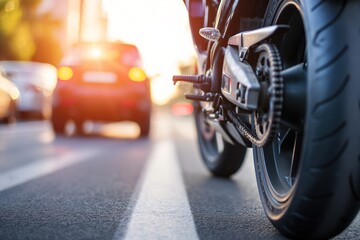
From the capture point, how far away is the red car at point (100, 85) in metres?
10.3

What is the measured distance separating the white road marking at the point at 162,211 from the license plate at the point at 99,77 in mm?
5214

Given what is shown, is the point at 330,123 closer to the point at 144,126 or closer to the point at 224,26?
the point at 224,26

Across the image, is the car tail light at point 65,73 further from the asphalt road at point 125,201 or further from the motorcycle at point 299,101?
the motorcycle at point 299,101

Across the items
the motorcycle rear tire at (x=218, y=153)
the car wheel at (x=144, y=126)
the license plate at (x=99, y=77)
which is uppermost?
the license plate at (x=99, y=77)

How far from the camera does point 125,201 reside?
3.49 m

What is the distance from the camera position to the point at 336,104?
6.82 ft

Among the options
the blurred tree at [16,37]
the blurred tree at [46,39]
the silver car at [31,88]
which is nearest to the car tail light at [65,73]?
the silver car at [31,88]

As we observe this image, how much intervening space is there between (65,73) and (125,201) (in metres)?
7.15

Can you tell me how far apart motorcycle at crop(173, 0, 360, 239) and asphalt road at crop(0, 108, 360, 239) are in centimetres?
36

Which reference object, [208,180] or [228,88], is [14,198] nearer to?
[228,88]

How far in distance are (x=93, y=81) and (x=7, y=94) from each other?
3.81 m

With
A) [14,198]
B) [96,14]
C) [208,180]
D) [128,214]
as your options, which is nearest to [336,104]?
[128,214]

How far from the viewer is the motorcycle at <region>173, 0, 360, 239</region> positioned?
2.09 meters

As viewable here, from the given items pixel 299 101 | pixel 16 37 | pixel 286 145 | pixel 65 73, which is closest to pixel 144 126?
pixel 65 73
